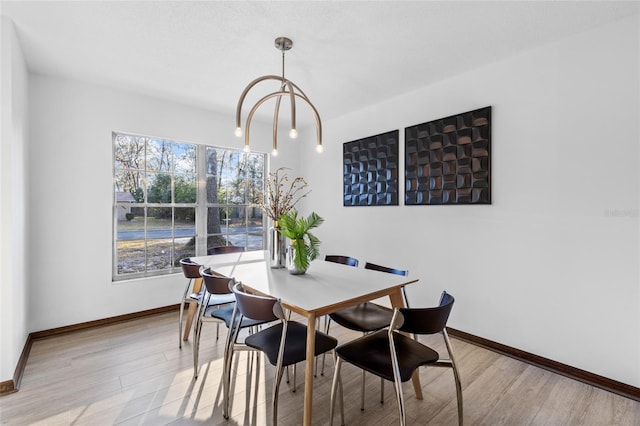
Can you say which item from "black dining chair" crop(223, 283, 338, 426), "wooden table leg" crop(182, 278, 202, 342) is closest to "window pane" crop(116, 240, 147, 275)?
"wooden table leg" crop(182, 278, 202, 342)

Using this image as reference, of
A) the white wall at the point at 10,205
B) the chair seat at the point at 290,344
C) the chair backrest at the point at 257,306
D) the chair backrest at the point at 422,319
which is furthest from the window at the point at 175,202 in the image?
the chair backrest at the point at 422,319

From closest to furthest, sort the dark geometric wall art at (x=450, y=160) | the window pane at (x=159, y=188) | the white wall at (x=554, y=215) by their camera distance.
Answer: the white wall at (x=554, y=215) < the dark geometric wall art at (x=450, y=160) < the window pane at (x=159, y=188)

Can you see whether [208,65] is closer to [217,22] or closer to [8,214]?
[217,22]

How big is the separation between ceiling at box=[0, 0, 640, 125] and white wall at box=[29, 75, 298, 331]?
1.03 feet

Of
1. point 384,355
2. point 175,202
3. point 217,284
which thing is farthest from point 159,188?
point 384,355

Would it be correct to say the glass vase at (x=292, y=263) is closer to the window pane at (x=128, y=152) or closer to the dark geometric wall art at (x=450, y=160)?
the dark geometric wall art at (x=450, y=160)

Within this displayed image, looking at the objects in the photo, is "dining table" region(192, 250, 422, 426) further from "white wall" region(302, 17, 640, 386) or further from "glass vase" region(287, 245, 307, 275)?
"white wall" region(302, 17, 640, 386)

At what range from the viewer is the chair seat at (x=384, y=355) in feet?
5.24

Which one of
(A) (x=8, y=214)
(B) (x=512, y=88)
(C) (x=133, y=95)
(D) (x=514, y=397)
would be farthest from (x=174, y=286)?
(B) (x=512, y=88)

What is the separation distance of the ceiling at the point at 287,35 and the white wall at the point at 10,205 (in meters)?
0.33

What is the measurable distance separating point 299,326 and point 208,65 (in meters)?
2.49

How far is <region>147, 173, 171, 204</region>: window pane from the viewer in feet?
12.6

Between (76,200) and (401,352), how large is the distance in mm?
3530

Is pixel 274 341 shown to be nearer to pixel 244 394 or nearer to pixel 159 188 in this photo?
pixel 244 394
